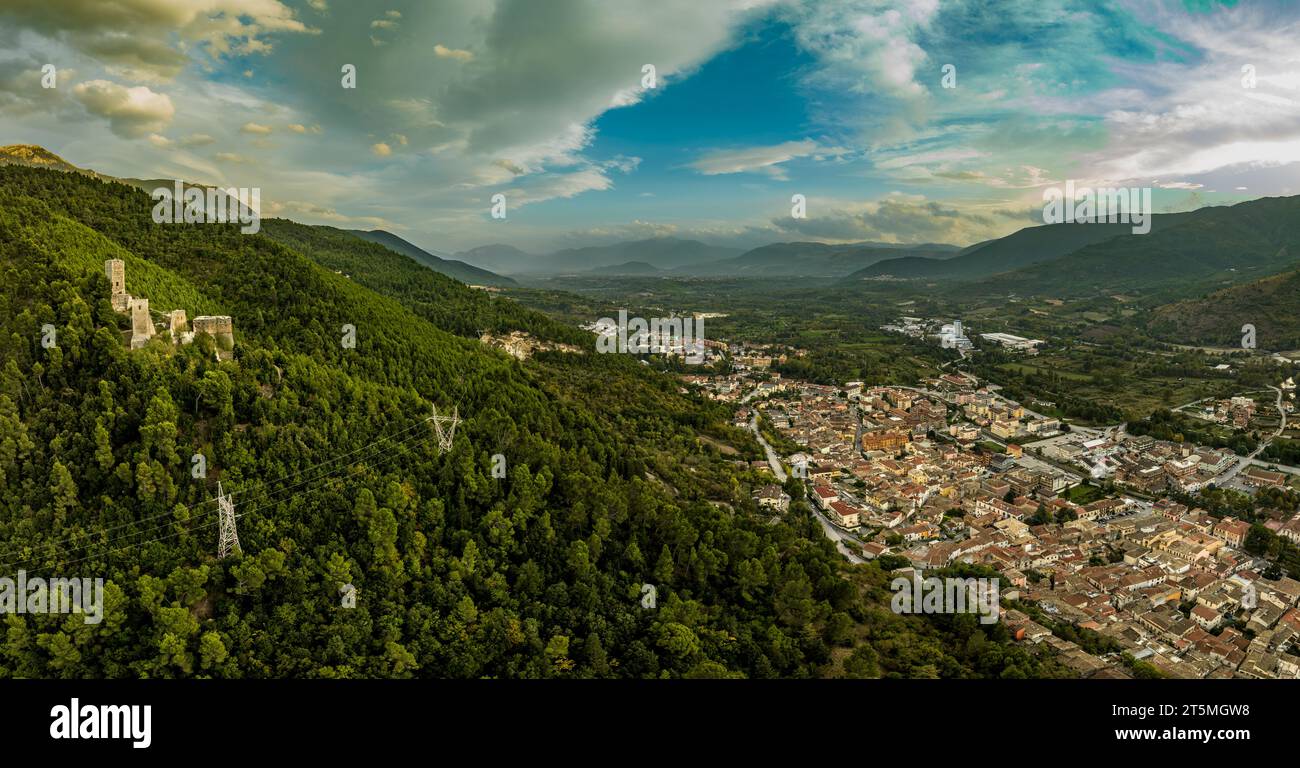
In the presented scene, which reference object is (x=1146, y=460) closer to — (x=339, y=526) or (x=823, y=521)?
(x=823, y=521)

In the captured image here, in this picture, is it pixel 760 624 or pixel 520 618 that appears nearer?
pixel 520 618

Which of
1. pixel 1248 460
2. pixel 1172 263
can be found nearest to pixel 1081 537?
pixel 1248 460

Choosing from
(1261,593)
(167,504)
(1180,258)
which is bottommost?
(1261,593)

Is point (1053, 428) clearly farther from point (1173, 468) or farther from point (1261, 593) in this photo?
point (1261, 593)

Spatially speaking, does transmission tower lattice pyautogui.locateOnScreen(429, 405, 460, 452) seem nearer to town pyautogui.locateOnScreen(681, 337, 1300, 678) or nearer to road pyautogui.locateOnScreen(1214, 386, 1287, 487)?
town pyautogui.locateOnScreen(681, 337, 1300, 678)

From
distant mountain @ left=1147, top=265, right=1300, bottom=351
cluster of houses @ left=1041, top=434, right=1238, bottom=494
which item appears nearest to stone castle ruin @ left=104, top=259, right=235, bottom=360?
cluster of houses @ left=1041, top=434, right=1238, bottom=494
